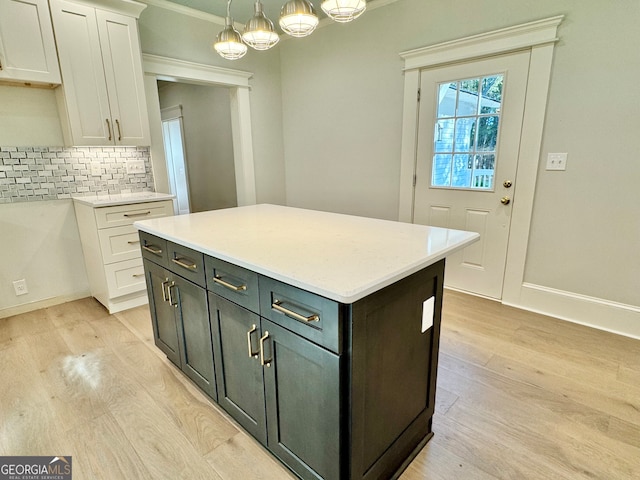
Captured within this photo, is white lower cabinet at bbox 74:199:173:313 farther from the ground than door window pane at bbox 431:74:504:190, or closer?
closer

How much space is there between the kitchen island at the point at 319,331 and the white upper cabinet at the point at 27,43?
1.75 m

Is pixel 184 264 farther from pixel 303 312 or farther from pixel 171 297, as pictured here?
pixel 303 312

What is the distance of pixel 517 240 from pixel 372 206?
1400mm

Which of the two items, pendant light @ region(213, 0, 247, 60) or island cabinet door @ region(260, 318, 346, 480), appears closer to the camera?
island cabinet door @ region(260, 318, 346, 480)

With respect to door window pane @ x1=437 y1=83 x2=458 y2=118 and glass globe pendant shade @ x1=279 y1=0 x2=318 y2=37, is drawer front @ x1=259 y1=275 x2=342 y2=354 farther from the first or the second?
door window pane @ x1=437 y1=83 x2=458 y2=118

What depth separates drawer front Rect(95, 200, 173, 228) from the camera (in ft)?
8.61

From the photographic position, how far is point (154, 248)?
1.89 m

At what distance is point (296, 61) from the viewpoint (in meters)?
4.01

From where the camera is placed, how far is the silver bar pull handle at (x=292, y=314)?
Answer: 3.44 ft

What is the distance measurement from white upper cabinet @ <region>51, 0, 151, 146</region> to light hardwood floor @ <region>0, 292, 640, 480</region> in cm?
155

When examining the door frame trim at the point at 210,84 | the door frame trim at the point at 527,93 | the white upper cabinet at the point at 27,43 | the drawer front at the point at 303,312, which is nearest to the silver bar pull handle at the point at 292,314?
the drawer front at the point at 303,312

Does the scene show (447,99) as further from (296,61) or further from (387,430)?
(387,430)

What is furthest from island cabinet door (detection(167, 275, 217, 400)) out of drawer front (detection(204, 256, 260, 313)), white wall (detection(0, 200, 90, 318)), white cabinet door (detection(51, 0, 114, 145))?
white wall (detection(0, 200, 90, 318))

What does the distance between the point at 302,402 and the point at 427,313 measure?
0.58 meters
